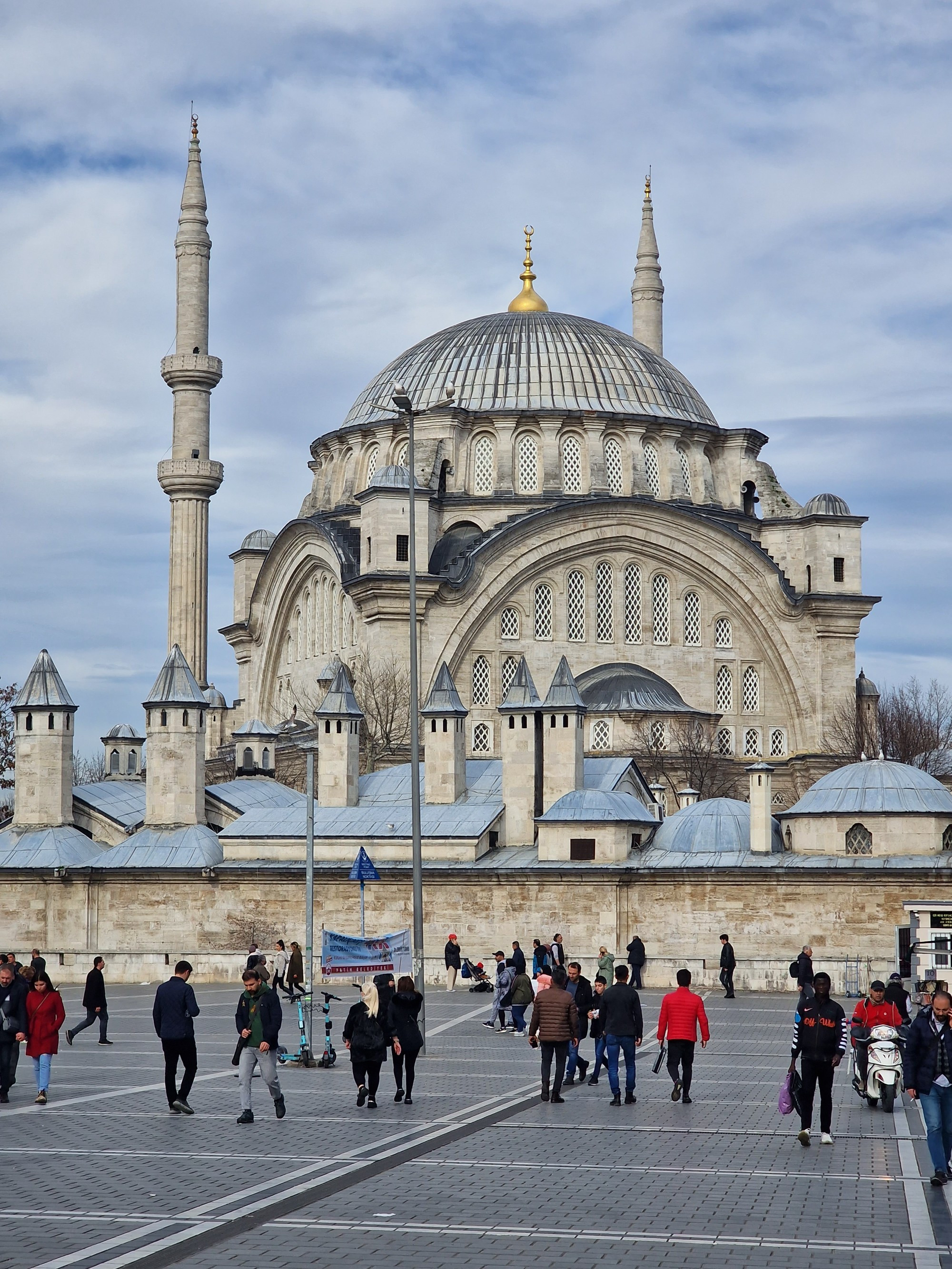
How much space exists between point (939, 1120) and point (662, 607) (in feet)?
135

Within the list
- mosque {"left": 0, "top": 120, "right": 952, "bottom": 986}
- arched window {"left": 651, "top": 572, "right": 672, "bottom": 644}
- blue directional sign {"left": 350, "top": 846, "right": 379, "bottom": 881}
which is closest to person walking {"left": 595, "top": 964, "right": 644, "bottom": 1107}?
mosque {"left": 0, "top": 120, "right": 952, "bottom": 986}

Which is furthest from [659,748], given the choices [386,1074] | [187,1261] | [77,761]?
[77,761]

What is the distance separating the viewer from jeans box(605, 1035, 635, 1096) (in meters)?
15.2

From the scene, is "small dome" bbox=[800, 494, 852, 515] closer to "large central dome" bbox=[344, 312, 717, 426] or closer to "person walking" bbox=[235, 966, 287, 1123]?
"large central dome" bbox=[344, 312, 717, 426]

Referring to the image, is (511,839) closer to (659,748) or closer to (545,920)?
(545,920)

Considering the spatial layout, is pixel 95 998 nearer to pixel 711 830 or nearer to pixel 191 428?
pixel 711 830

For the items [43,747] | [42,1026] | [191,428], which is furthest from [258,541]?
[42,1026]

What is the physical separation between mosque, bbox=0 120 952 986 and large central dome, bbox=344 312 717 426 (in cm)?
12

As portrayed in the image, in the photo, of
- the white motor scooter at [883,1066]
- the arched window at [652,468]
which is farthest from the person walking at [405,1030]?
the arched window at [652,468]

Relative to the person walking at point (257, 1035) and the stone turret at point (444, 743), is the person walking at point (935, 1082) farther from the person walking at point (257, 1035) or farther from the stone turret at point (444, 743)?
the stone turret at point (444, 743)

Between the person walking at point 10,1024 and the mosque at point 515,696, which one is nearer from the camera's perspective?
the person walking at point 10,1024

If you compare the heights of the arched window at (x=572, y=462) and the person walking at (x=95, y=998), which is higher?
the arched window at (x=572, y=462)

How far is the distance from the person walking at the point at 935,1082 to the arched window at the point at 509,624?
127ft

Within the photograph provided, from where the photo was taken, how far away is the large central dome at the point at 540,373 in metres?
55.3
